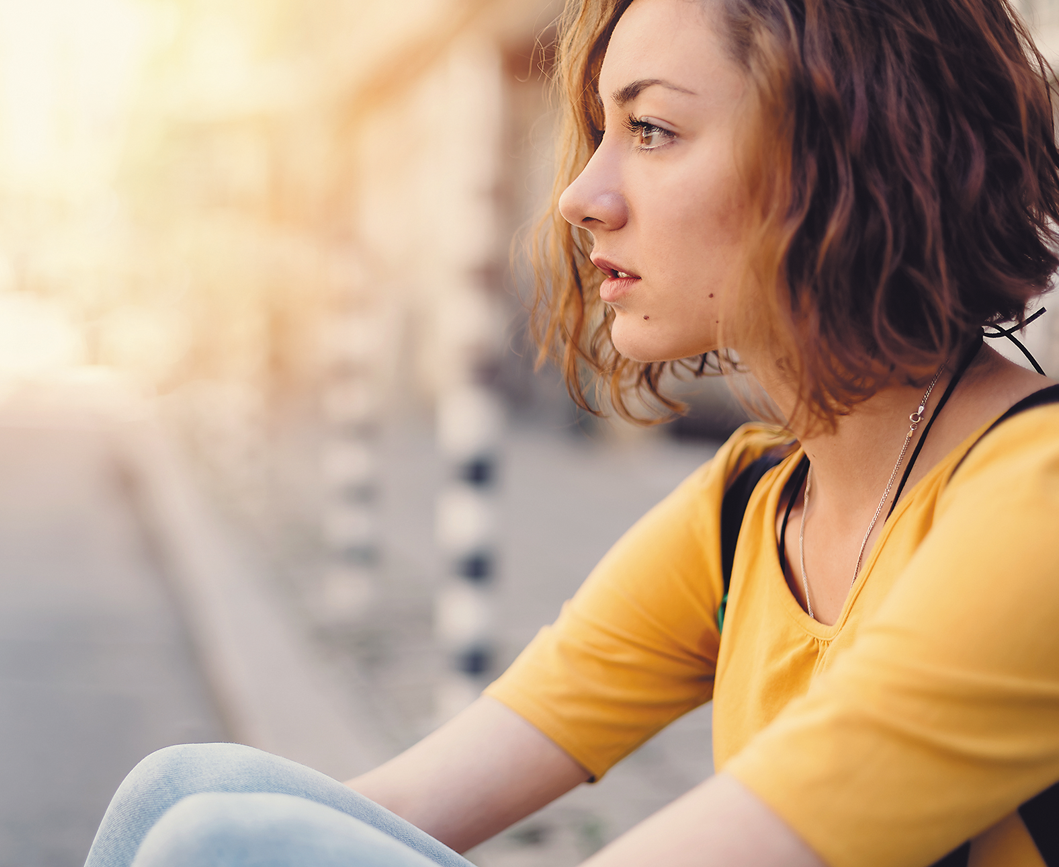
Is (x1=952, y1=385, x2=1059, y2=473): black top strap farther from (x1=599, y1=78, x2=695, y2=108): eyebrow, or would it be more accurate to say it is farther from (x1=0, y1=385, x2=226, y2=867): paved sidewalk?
(x1=0, y1=385, x2=226, y2=867): paved sidewalk

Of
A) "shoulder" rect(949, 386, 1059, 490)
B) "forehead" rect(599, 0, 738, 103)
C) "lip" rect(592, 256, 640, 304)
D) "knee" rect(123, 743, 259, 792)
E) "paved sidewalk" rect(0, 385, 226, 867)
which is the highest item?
"forehead" rect(599, 0, 738, 103)

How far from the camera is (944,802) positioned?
0.74 meters

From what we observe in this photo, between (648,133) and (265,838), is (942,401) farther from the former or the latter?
(265,838)

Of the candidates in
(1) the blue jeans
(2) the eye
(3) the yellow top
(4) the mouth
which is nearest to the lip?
(4) the mouth

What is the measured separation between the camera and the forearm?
29.3 inches

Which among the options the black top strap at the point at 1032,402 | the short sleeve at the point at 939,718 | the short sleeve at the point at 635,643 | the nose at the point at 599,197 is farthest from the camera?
the short sleeve at the point at 635,643

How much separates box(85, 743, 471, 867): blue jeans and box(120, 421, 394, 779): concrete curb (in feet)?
6.39

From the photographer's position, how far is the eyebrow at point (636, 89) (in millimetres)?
1048

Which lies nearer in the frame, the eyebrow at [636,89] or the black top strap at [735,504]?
the eyebrow at [636,89]

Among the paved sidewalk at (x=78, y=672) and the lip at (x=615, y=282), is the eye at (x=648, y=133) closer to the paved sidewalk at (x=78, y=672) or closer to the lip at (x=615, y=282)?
the lip at (x=615, y=282)

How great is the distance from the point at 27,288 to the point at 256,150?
30691mm

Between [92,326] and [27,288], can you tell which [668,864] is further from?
[27,288]

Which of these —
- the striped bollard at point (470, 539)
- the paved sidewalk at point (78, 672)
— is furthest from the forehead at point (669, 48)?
the paved sidewalk at point (78, 672)

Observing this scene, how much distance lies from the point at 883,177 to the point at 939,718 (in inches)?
18.8
